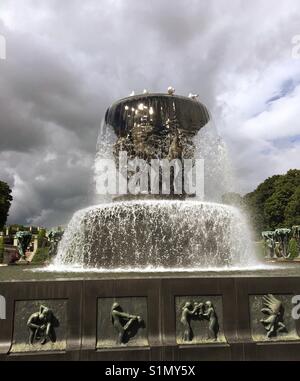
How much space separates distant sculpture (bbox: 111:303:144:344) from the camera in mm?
5926

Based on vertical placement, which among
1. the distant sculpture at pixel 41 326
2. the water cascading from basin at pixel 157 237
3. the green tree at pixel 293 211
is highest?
the green tree at pixel 293 211

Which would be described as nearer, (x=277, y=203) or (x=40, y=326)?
(x=40, y=326)

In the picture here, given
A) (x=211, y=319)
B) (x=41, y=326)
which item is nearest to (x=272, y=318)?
(x=211, y=319)

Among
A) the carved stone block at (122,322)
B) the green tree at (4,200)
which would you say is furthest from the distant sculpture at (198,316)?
the green tree at (4,200)

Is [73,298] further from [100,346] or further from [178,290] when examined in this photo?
[178,290]

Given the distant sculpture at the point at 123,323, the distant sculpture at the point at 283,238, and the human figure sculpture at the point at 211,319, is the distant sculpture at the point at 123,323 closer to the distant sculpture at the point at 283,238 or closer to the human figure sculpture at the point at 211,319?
the human figure sculpture at the point at 211,319

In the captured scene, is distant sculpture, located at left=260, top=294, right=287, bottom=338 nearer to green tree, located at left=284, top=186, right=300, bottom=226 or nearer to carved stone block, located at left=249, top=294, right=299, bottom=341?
carved stone block, located at left=249, top=294, right=299, bottom=341

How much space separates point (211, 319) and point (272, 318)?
995 mm

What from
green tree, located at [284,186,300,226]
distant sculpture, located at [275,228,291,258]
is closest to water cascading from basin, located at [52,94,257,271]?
distant sculpture, located at [275,228,291,258]

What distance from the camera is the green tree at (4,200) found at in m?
70.0

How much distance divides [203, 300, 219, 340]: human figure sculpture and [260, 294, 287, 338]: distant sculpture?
0.76 metres

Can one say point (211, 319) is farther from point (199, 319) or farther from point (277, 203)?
point (277, 203)

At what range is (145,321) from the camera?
605cm

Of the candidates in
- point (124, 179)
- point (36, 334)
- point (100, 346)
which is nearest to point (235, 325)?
point (100, 346)
